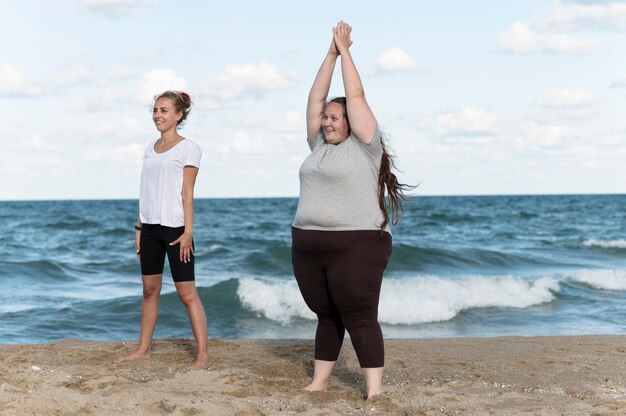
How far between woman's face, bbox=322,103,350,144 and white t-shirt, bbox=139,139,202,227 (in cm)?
125

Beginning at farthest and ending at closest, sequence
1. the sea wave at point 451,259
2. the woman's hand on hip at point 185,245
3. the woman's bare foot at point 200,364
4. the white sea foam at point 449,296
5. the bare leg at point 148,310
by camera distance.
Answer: the sea wave at point 451,259
the white sea foam at point 449,296
the bare leg at point 148,310
the woman's bare foot at point 200,364
the woman's hand on hip at point 185,245

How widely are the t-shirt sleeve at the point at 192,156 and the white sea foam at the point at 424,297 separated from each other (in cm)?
547

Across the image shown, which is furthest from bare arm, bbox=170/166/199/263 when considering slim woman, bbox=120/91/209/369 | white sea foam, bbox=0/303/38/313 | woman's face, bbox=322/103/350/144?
white sea foam, bbox=0/303/38/313

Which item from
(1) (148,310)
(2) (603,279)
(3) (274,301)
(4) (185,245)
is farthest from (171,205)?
(2) (603,279)

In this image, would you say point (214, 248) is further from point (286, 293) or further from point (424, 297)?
point (424, 297)

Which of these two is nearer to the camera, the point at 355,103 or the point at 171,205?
the point at 355,103

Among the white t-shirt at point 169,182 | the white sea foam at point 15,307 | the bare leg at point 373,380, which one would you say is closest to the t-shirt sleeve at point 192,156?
Result: the white t-shirt at point 169,182

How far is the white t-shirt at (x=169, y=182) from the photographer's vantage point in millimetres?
5277

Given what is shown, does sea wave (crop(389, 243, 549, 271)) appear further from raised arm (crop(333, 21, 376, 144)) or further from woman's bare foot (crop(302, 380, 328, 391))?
raised arm (crop(333, 21, 376, 144))

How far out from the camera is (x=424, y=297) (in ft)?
37.8

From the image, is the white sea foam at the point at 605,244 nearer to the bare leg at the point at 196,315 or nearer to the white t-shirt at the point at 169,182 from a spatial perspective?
the bare leg at the point at 196,315

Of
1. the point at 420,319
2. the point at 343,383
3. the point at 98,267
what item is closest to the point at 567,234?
the point at 98,267

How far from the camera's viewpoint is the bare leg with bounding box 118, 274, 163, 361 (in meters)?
5.61

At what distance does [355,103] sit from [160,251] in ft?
6.50
